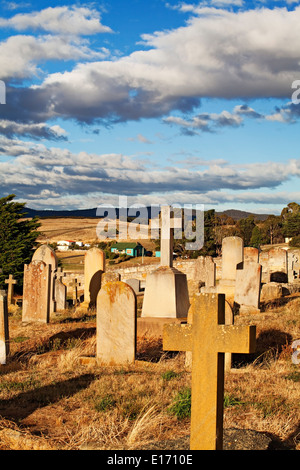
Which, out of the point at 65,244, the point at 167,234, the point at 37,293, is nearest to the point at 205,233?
the point at 65,244

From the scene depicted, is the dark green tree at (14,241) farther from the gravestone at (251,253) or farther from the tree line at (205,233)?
the gravestone at (251,253)

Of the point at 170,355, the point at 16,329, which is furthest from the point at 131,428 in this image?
the point at 16,329

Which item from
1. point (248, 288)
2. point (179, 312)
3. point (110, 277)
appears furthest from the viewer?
point (110, 277)

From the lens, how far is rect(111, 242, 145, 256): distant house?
190 ft

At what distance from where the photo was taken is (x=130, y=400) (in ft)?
20.4

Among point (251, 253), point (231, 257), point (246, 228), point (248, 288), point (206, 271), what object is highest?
point (246, 228)

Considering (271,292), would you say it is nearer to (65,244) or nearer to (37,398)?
(37,398)

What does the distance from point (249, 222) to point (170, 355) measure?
196 ft

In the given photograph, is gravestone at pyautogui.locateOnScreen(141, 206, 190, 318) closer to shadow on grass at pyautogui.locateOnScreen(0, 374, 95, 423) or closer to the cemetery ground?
the cemetery ground

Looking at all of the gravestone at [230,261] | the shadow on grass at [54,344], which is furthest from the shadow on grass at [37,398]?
the gravestone at [230,261]

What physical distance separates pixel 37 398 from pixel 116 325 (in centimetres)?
269

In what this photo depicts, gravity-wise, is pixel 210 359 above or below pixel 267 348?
above

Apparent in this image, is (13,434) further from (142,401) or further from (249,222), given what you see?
(249,222)
